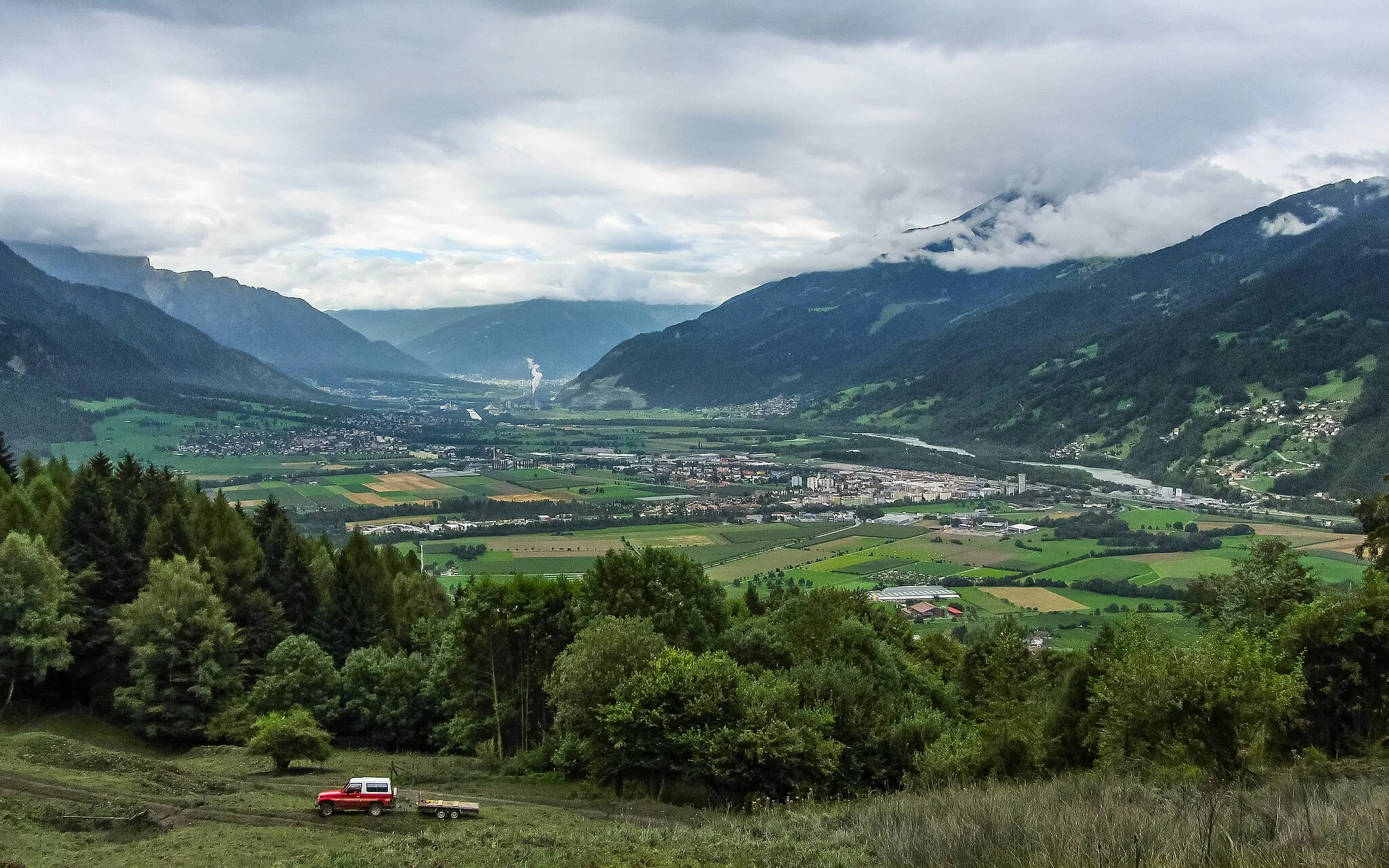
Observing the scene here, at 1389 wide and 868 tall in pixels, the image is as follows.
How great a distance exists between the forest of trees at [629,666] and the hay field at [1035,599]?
24771 millimetres

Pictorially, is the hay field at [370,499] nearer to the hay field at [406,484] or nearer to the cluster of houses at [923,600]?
the hay field at [406,484]

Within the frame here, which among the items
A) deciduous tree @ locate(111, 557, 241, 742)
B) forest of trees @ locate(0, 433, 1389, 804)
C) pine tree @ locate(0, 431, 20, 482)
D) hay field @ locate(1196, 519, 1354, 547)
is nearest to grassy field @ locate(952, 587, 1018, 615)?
forest of trees @ locate(0, 433, 1389, 804)

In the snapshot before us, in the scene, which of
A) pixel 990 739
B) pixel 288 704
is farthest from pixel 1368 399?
pixel 288 704

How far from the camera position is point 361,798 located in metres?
25.7

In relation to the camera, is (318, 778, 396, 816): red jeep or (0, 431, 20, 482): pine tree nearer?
(318, 778, 396, 816): red jeep

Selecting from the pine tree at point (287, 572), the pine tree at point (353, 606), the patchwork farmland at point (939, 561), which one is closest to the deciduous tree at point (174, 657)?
the pine tree at point (287, 572)

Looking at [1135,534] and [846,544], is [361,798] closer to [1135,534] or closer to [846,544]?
[846,544]

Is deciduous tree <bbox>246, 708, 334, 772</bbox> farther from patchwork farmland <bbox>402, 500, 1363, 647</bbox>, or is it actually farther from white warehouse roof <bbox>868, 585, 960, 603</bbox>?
white warehouse roof <bbox>868, 585, 960, 603</bbox>

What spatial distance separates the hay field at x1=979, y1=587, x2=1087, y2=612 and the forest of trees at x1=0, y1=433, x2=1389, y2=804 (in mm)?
24771

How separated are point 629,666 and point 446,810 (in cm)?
960

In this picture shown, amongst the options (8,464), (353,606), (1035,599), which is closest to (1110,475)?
(1035,599)

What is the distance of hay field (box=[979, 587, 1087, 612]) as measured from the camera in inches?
3110

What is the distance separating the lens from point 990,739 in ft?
→ 98.9

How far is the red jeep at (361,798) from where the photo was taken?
25.4 m
